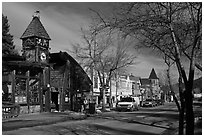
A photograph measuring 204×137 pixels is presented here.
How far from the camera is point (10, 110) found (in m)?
22.6

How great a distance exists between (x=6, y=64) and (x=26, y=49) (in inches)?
169

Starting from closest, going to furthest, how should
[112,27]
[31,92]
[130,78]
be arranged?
[112,27] < [31,92] < [130,78]

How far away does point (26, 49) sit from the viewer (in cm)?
2681

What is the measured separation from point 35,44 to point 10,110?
641 cm

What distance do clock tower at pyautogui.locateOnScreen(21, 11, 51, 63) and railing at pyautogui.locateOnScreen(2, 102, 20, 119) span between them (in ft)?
15.3

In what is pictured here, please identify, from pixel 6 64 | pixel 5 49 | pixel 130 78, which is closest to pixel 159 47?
pixel 6 64

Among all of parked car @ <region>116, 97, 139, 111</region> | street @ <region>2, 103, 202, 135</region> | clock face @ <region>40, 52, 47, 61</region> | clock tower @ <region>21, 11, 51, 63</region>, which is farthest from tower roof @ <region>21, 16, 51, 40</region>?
parked car @ <region>116, 97, 139, 111</region>

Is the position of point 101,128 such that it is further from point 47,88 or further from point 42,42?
point 42,42

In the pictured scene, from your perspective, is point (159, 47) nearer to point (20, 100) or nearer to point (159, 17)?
point (159, 17)

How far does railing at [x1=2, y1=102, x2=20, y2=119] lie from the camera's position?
21906 millimetres

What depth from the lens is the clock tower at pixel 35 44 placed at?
26.3m

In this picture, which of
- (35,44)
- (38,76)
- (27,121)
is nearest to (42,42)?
(35,44)

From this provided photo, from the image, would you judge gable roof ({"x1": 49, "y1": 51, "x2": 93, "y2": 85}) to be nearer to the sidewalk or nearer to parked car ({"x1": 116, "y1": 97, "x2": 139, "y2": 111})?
parked car ({"x1": 116, "y1": 97, "x2": 139, "y2": 111})

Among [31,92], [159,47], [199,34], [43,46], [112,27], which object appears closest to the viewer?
[199,34]
